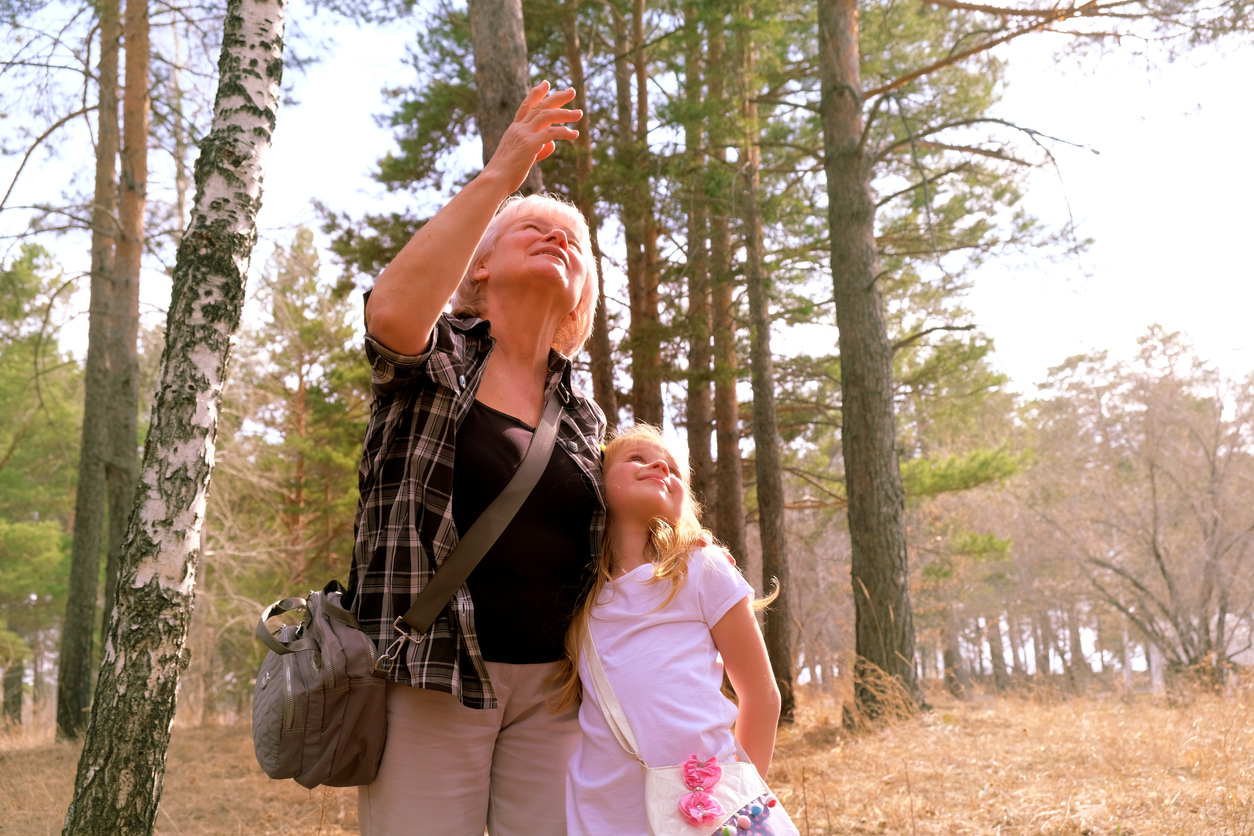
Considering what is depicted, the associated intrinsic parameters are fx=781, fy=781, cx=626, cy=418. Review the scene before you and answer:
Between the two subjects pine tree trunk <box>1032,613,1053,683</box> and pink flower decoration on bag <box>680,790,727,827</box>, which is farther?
pine tree trunk <box>1032,613,1053,683</box>

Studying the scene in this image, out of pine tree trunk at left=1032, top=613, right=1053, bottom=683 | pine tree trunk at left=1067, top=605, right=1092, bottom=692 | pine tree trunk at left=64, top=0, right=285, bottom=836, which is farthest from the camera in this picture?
pine tree trunk at left=1032, top=613, right=1053, bottom=683

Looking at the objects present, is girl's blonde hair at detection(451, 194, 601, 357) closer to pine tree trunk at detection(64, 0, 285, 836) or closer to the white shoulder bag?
the white shoulder bag

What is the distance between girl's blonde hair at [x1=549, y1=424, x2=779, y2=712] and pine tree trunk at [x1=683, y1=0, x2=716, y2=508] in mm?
6098

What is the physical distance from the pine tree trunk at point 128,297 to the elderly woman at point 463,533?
8.03 metres

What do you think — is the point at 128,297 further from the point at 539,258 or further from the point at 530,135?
the point at 530,135

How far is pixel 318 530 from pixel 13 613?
13.5m

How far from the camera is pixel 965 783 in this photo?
4258mm

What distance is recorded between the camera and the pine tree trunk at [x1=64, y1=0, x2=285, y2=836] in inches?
99.9

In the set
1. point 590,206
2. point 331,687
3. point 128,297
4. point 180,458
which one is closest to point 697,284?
point 590,206

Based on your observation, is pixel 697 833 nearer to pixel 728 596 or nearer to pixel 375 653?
pixel 728 596

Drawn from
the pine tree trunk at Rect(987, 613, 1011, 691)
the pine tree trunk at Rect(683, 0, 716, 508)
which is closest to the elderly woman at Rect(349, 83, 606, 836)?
the pine tree trunk at Rect(683, 0, 716, 508)

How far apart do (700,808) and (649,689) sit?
0.25 meters

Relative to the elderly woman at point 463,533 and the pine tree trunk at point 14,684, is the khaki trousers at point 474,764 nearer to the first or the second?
the elderly woman at point 463,533

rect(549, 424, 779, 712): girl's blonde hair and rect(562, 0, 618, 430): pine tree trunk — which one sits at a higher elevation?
rect(562, 0, 618, 430): pine tree trunk
